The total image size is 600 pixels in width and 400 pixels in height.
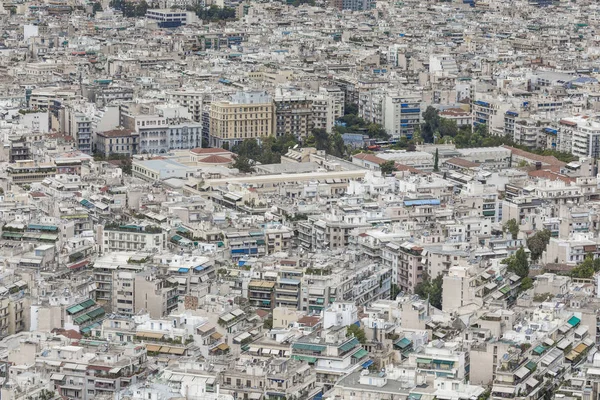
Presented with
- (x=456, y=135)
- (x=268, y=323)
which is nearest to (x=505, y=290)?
(x=268, y=323)

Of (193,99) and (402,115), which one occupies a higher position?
(193,99)

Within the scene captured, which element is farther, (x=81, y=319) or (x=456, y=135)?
(x=456, y=135)

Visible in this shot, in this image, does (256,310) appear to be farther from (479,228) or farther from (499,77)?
(499,77)

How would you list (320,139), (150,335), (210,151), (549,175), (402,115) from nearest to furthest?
1. (150,335)
2. (549,175)
3. (210,151)
4. (320,139)
5. (402,115)

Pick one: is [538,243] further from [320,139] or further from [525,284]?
[320,139]

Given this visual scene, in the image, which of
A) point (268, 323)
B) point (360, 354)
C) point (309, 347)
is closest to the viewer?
point (309, 347)

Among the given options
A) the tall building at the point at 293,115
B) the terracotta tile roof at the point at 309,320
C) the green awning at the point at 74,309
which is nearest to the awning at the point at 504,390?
the terracotta tile roof at the point at 309,320

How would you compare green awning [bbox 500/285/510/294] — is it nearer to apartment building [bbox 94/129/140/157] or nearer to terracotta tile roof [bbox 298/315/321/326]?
terracotta tile roof [bbox 298/315/321/326]
